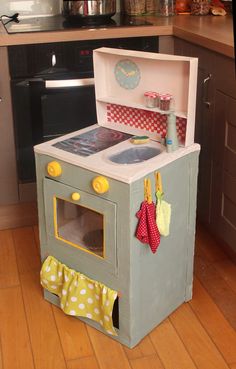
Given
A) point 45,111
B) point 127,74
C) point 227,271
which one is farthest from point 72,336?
point 45,111

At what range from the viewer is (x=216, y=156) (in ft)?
7.70

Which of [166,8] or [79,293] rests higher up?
[166,8]

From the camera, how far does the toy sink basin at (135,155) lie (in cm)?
188

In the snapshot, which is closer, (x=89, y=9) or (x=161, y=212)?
(x=161, y=212)

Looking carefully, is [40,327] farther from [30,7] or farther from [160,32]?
[30,7]

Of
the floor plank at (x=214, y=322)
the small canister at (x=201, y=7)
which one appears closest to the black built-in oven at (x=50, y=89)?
the small canister at (x=201, y=7)

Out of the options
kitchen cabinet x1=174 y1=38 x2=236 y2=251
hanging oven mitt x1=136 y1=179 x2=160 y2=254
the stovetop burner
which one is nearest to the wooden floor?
kitchen cabinet x1=174 y1=38 x2=236 y2=251

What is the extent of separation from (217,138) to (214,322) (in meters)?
0.73

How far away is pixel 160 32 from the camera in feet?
8.48

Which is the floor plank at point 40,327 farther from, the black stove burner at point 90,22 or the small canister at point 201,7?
the small canister at point 201,7

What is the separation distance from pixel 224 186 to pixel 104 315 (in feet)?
2.48

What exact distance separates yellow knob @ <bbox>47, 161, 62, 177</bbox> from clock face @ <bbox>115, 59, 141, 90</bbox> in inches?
16.0

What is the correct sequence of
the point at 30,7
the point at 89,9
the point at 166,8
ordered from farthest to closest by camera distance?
the point at 30,7, the point at 166,8, the point at 89,9

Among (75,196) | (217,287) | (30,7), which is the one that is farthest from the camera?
(30,7)
